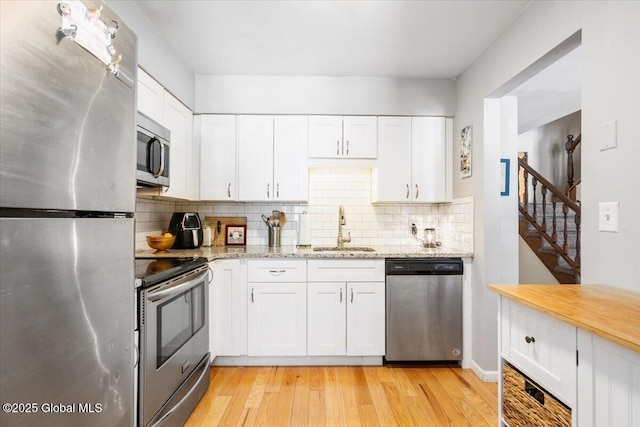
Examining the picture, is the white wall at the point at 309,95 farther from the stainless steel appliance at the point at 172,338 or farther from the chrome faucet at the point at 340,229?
the stainless steel appliance at the point at 172,338

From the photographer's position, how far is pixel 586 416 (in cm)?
94

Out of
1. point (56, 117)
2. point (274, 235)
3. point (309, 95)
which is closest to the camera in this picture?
point (56, 117)

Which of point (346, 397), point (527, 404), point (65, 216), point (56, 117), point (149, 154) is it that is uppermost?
point (149, 154)

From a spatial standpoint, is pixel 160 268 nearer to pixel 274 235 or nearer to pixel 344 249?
pixel 274 235

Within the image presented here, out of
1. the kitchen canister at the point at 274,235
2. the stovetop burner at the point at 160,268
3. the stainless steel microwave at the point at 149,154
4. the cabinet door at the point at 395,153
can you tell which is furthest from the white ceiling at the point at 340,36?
the stovetop burner at the point at 160,268

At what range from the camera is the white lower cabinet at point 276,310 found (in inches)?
103

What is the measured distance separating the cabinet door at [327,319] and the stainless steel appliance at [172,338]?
0.82 meters

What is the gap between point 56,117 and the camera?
30.7 inches

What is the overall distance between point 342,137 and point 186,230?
5.39 feet

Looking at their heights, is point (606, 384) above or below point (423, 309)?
above

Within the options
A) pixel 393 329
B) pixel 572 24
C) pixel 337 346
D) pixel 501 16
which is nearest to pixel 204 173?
pixel 337 346

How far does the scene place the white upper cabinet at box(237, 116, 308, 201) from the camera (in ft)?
9.66

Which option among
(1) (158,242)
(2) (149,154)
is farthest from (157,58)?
A: (1) (158,242)

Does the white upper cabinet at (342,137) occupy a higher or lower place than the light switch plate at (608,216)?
higher
